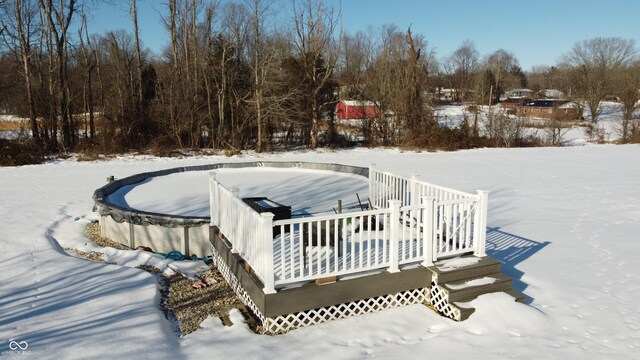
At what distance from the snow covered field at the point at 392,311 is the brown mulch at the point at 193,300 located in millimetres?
145

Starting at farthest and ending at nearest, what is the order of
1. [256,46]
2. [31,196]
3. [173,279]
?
[256,46] → [31,196] → [173,279]

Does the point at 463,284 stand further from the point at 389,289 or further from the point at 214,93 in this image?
the point at 214,93

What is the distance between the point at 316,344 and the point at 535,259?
11.1 feet

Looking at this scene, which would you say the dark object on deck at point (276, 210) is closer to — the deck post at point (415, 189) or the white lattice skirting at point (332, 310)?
Result: the white lattice skirting at point (332, 310)

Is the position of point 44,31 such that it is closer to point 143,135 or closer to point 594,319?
point 143,135

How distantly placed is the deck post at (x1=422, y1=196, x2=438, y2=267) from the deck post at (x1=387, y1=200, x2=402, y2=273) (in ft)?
1.15

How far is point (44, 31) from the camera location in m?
21.0

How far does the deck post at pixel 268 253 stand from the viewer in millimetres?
3662

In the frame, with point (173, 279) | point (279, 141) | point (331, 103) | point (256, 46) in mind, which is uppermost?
point (256, 46)

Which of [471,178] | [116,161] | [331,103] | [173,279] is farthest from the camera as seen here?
[331,103]

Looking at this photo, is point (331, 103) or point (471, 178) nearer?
point (471, 178)

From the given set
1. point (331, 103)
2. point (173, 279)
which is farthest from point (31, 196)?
Result: point (331, 103)

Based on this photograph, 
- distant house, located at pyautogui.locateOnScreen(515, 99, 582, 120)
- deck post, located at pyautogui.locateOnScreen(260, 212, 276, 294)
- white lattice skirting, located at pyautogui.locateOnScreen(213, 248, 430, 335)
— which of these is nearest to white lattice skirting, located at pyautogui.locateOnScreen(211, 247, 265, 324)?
white lattice skirting, located at pyautogui.locateOnScreen(213, 248, 430, 335)

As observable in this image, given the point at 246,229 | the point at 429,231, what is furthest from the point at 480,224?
the point at 246,229
